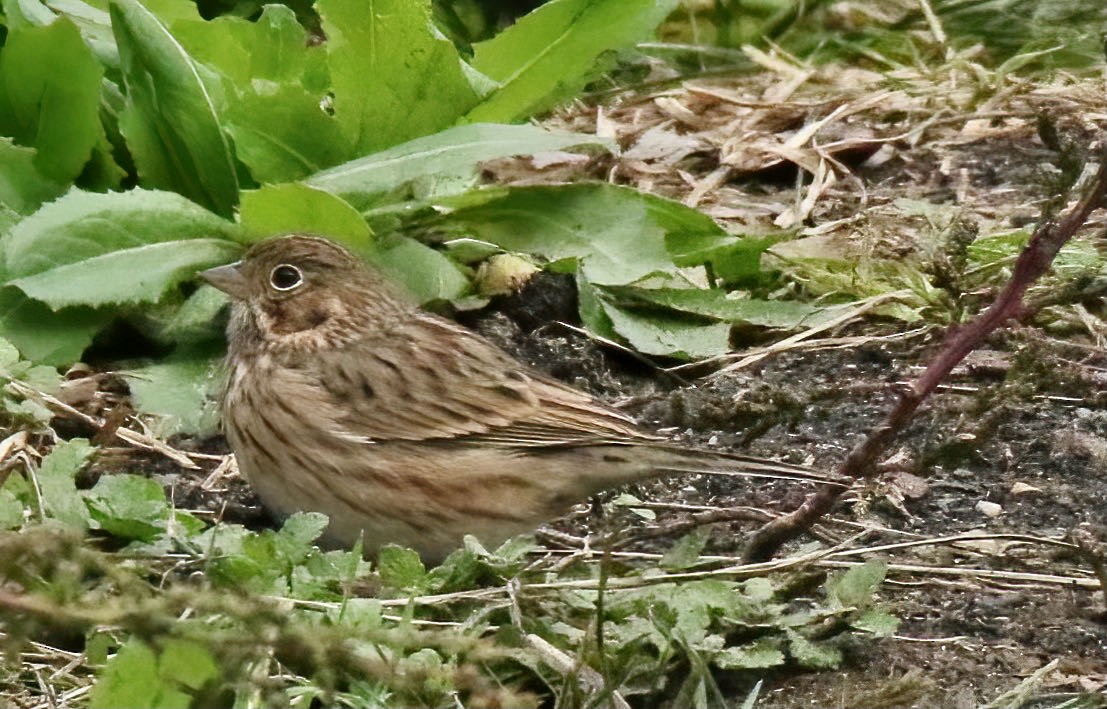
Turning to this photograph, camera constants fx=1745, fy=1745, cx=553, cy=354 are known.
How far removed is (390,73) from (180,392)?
4.15 feet

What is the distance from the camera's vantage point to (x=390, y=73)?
5.61 metres

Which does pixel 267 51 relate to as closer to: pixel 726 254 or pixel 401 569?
pixel 726 254

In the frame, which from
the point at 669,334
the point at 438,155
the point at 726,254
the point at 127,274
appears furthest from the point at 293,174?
the point at 726,254

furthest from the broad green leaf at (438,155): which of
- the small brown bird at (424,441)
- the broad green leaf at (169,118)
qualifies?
the small brown bird at (424,441)

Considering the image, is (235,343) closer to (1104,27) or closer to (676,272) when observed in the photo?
(676,272)

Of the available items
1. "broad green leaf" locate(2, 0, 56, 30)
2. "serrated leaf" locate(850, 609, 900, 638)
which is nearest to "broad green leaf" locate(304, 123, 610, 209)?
"broad green leaf" locate(2, 0, 56, 30)

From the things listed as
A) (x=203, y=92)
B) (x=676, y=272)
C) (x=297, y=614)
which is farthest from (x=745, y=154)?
Result: (x=297, y=614)

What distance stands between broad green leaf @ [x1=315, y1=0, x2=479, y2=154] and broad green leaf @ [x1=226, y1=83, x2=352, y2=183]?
0.32 ft

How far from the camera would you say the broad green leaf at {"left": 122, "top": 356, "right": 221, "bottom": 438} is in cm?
501

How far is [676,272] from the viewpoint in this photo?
5.63 meters

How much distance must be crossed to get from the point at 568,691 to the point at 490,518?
3.42ft

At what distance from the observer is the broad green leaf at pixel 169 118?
548cm

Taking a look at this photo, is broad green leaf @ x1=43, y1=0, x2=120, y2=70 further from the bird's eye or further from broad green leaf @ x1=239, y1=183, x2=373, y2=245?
the bird's eye

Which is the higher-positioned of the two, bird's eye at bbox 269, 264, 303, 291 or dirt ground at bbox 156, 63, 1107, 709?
bird's eye at bbox 269, 264, 303, 291
